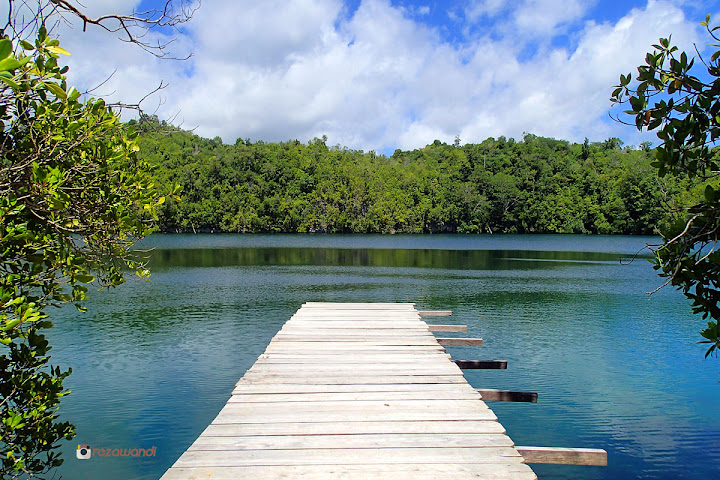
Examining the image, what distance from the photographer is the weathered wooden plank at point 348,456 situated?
3.15 meters

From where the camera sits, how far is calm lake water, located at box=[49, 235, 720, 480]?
20.9 feet

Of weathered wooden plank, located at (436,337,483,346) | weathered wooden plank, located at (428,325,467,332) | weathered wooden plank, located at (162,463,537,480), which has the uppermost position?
weathered wooden plank, located at (162,463,537,480)

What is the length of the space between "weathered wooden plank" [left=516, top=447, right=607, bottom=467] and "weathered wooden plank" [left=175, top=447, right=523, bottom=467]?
1.84ft

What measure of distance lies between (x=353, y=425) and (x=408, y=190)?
292ft

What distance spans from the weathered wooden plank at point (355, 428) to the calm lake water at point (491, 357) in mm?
1538

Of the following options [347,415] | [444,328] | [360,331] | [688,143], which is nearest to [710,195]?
[688,143]

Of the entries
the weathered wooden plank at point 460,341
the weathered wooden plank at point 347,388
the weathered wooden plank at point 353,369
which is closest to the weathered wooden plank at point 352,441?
the weathered wooden plank at point 347,388

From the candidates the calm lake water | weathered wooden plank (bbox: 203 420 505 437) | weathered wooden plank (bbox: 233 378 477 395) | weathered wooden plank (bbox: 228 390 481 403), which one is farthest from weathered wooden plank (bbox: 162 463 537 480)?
the calm lake water

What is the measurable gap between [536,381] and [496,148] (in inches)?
3685

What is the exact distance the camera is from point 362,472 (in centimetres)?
306

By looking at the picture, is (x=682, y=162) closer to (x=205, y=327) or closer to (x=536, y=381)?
(x=536, y=381)

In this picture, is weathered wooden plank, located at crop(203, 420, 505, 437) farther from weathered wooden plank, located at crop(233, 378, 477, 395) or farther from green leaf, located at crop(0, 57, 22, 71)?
green leaf, located at crop(0, 57, 22, 71)

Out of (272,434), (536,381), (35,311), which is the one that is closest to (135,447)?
(272,434)

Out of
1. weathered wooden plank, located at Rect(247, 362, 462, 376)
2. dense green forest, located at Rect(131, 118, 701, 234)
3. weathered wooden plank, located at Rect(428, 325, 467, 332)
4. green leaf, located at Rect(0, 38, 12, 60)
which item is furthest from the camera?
dense green forest, located at Rect(131, 118, 701, 234)
